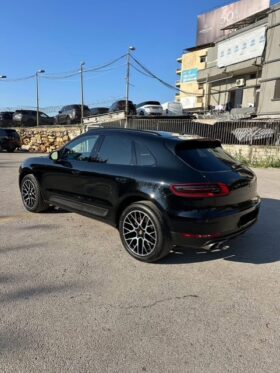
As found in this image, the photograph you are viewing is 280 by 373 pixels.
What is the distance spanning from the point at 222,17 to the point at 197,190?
152 ft

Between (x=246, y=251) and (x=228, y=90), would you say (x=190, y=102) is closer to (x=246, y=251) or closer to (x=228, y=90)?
(x=228, y=90)

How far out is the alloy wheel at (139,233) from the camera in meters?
4.34

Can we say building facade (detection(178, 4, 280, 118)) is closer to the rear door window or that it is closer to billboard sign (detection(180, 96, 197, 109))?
billboard sign (detection(180, 96, 197, 109))

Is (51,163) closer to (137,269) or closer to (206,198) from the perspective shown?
(137,269)

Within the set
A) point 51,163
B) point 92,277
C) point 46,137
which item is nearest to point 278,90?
point 46,137

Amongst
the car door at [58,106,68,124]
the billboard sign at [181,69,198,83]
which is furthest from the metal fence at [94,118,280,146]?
the billboard sign at [181,69,198,83]

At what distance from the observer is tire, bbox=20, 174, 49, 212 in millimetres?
6359

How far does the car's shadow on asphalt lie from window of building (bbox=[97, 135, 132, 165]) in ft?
4.60

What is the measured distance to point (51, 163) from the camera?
19.7 ft

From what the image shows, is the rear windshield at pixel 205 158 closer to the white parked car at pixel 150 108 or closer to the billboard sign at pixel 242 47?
the billboard sign at pixel 242 47

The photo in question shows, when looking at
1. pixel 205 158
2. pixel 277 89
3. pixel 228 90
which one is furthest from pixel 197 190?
pixel 228 90

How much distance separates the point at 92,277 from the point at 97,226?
1852 mm

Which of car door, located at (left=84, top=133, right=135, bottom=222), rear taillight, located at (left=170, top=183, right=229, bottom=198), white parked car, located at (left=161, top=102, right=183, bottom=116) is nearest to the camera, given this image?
rear taillight, located at (left=170, top=183, right=229, bottom=198)

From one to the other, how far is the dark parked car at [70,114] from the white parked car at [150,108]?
6837 millimetres
